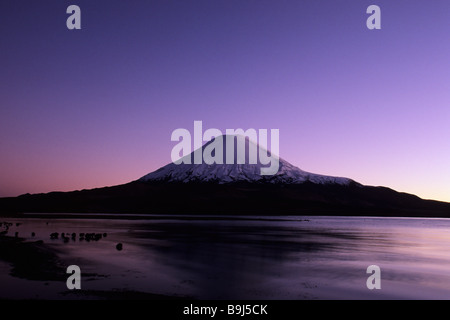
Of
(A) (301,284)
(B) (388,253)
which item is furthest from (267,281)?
(B) (388,253)

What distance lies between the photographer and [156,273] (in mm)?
21172

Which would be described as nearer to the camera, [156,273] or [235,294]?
[235,294]

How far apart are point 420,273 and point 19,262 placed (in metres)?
22.5

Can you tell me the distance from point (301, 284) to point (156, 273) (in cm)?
733

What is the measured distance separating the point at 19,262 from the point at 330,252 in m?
22.3
